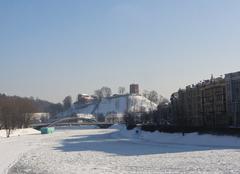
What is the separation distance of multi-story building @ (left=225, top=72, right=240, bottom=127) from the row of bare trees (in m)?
52.4

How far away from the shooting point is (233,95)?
359 ft

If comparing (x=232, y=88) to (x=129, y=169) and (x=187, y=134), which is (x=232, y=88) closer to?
(x=187, y=134)

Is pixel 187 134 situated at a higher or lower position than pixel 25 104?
lower

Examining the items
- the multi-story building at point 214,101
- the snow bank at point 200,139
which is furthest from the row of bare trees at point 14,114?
the snow bank at point 200,139

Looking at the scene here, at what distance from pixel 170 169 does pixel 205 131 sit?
35.6m

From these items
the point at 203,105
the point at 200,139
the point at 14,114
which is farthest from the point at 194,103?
the point at 200,139

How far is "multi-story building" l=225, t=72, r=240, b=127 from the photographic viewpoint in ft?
342

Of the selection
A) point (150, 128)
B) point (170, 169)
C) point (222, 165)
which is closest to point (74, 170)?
point (170, 169)

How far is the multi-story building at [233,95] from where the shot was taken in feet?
342

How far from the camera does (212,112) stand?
390 feet

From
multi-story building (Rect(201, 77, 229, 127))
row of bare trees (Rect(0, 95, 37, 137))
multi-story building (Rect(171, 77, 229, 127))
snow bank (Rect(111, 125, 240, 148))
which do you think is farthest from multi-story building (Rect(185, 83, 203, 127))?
snow bank (Rect(111, 125, 240, 148))

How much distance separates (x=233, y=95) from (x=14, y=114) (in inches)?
2446

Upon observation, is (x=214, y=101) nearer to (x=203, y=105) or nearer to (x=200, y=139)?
(x=203, y=105)

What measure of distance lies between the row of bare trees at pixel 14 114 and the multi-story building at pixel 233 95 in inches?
2065
